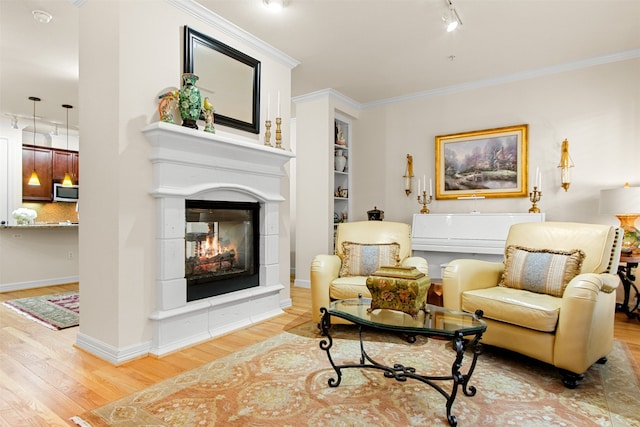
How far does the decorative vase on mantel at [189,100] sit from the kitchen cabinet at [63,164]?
5091 mm

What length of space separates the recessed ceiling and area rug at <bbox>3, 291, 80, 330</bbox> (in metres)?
2.67

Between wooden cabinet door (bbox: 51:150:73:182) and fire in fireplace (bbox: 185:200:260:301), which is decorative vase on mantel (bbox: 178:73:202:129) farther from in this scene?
wooden cabinet door (bbox: 51:150:73:182)

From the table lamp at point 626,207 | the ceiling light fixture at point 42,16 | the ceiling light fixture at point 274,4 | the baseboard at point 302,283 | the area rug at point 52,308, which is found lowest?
the area rug at point 52,308

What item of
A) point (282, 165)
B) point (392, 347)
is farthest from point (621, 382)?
point (282, 165)

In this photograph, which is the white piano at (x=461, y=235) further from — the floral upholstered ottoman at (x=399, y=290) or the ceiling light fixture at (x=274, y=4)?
the ceiling light fixture at (x=274, y=4)

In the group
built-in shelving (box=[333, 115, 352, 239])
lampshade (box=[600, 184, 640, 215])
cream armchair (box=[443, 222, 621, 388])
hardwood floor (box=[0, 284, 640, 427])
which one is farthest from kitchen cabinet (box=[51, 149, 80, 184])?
lampshade (box=[600, 184, 640, 215])

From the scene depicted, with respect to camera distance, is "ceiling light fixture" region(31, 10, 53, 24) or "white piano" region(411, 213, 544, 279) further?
"white piano" region(411, 213, 544, 279)

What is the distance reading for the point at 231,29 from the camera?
130 inches

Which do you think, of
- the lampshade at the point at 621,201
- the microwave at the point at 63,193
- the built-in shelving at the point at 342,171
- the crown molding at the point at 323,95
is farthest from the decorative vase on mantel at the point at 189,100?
the microwave at the point at 63,193

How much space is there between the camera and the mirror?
3025mm

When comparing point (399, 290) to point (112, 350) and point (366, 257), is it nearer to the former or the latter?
point (366, 257)

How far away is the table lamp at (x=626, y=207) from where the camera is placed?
3312 mm

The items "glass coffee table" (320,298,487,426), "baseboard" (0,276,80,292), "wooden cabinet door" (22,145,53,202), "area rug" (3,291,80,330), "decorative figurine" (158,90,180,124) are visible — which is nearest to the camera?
"glass coffee table" (320,298,487,426)

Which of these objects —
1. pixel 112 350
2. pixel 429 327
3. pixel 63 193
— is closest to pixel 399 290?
pixel 429 327
